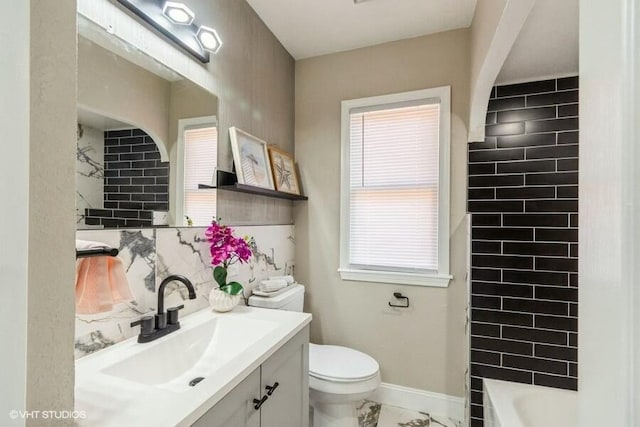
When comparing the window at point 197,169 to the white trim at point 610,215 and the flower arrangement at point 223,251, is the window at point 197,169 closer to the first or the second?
the flower arrangement at point 223,251

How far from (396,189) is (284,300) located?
112 centimetres

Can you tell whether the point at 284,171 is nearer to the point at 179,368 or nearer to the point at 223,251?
the point at 223,251

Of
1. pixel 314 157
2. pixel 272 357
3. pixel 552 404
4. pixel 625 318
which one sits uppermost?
pixel 314 157

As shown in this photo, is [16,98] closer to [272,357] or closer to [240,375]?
[240,375]

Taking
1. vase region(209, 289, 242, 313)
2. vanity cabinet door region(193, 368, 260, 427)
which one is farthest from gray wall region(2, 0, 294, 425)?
vase region(209, 289, 242, 313)

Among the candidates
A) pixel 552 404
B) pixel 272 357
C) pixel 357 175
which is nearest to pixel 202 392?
pixel 272 357

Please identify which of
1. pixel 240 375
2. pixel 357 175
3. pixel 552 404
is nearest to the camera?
pixel 240 375

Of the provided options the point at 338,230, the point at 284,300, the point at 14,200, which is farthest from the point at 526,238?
the point at 14,200

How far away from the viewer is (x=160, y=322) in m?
1.18

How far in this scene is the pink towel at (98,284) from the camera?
857 mm

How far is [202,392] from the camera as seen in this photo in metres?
0.80

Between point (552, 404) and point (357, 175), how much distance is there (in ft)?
6.16

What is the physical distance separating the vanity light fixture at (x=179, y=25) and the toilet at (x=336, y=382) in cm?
138

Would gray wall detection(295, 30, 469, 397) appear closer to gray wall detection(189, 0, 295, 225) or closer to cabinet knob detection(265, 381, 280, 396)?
gray wall detection(189, 0, 295, 225)
